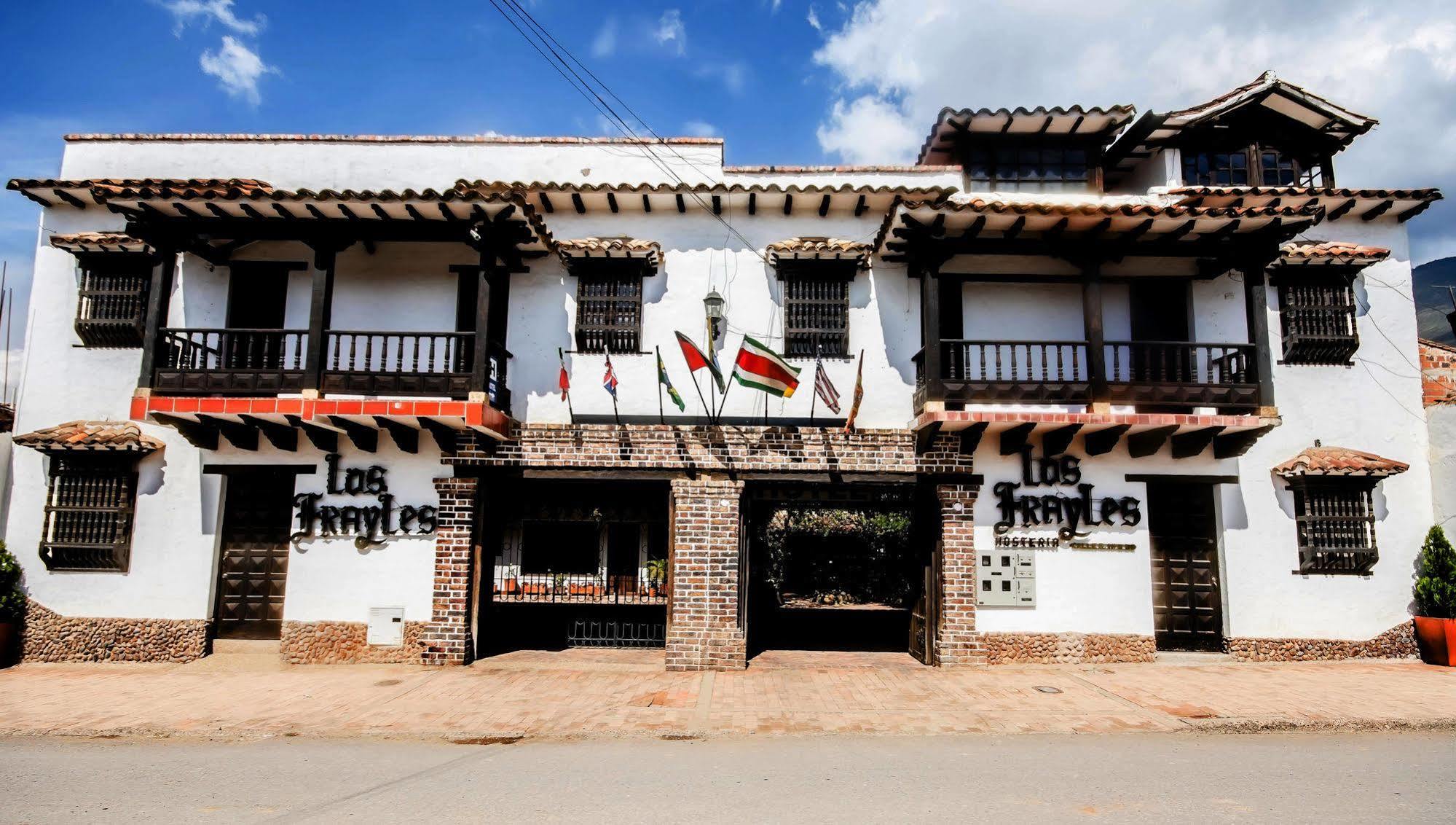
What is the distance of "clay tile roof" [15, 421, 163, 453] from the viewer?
11.4 metres

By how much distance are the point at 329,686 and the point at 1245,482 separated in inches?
538

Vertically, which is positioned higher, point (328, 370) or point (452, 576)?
point (328, 370)

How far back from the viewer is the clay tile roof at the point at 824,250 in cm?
1190

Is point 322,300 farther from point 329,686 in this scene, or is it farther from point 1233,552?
point 1233,552

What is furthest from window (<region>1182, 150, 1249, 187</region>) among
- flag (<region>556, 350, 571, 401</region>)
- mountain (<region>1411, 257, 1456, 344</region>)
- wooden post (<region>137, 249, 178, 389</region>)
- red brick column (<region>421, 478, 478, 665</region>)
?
mountain (<region>1411, 257, 1456, 344</region>)

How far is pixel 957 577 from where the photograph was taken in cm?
1127

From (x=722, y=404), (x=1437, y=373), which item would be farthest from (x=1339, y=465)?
(x=722, y=404)

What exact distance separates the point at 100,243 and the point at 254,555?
18.0ft

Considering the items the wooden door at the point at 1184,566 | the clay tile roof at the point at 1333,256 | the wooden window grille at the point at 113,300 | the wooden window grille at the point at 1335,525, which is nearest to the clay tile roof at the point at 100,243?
the wooden window grille at the point at 113,300

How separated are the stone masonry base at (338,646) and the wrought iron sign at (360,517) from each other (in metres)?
1.27

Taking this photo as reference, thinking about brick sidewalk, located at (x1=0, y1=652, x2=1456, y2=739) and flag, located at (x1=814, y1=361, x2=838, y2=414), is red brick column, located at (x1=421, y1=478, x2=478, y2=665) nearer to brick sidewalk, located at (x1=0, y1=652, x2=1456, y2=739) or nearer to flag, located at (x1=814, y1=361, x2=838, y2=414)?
brick sidewalk, located at (x1=0, y1=652, x2=1456, y2=739)

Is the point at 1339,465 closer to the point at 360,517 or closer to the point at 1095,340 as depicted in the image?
the point at 1095,340

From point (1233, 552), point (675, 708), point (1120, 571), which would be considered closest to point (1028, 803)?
point (675, 708)

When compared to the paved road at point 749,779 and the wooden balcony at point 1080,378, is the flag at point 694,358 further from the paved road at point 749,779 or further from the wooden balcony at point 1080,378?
the paved road at point 749,779
